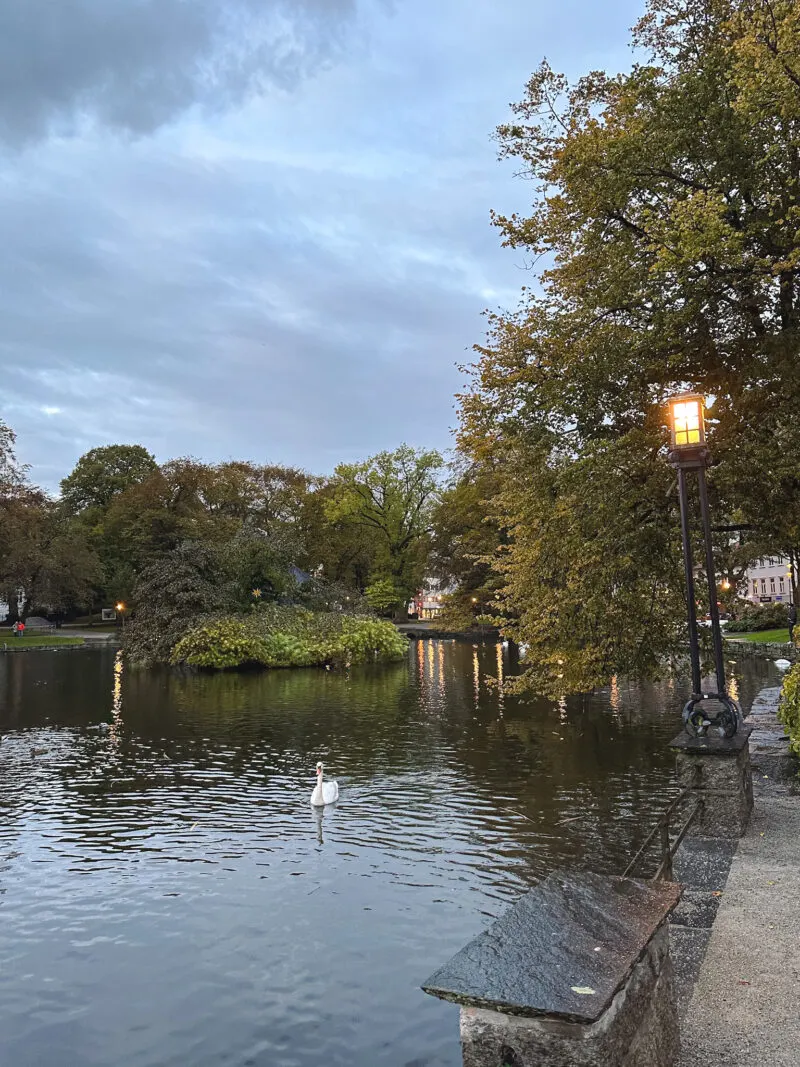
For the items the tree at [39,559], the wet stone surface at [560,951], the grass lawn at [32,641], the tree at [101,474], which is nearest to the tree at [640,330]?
the wet stone surface at [560,951]

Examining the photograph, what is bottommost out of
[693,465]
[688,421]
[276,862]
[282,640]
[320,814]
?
[276,862]

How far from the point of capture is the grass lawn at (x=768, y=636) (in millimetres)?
35312

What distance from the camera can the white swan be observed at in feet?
35.6

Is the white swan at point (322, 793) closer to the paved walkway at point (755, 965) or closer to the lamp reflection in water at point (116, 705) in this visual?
the paved walkway at point (755, 965)

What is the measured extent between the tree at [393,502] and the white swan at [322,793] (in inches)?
2062

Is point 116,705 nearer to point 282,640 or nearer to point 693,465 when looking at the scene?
point 282,640

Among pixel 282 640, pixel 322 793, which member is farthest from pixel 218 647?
pixel 322 793

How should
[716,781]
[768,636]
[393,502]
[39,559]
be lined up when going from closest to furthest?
[716,781]
[768,636]
[39,559]
[393,502]

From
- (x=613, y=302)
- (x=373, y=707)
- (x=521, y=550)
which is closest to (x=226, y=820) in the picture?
(x=521, y=550)

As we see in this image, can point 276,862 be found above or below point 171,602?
below

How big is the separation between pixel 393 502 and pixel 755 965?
61066mm

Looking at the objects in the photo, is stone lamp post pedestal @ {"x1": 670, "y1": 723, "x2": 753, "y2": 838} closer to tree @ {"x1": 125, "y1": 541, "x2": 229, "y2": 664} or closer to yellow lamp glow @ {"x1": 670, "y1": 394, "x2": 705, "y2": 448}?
yellow lamp glow @ {"x1": 670, "y1": 394, "x2": 705, "y2": 448}

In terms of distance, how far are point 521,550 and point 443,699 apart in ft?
28.4

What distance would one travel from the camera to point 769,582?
68938 mm
